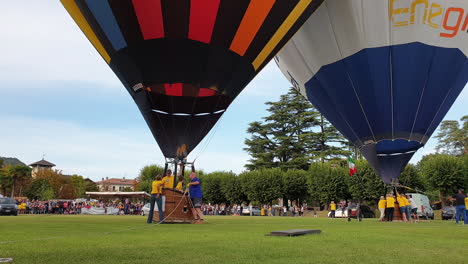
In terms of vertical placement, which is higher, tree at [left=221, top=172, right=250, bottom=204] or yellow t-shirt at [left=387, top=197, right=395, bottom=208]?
tree at [left=221, top=172, right=250, bottom=204]

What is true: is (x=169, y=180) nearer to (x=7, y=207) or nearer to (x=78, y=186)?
(x=7, y=207)

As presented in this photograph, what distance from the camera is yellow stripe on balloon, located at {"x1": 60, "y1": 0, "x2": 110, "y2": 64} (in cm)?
966

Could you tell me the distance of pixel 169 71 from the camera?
33.2 ft

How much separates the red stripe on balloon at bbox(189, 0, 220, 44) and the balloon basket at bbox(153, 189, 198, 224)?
14.3 feet

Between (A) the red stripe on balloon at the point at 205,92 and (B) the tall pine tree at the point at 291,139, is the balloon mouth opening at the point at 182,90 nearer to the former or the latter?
(A) the red stripe on balloon at the point at 205,92

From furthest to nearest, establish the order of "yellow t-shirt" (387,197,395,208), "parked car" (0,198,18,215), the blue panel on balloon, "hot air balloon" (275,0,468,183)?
"parked car" (0,198,18,215), "yellow t-shirt" (387,197,395,208), the blue panel on balloon, "hot air balloon" (275,0,468,183)

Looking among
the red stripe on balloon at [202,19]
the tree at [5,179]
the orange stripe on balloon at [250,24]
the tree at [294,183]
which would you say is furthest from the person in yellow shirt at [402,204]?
the tree at [5,179]

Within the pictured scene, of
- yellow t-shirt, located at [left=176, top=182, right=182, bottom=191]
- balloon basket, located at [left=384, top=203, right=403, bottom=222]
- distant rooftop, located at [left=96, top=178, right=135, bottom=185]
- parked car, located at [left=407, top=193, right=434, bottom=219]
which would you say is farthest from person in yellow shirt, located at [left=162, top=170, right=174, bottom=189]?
distant rooftop, located at [left=96, top=178, right=135, bottom=185]

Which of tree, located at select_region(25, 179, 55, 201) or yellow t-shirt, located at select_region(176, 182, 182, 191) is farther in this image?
tree, located at select_region(25, 179, 55, 201)

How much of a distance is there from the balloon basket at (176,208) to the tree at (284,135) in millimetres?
41018

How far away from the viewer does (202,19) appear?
31.0ft

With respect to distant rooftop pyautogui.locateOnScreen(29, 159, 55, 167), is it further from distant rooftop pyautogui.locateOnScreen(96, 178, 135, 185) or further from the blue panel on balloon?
the blue panel on balloon

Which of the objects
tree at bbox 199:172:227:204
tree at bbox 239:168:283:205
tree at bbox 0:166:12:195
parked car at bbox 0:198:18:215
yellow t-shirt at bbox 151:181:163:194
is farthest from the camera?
tree at bbox 0:166:12:195

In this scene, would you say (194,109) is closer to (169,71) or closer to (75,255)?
(169,71)
